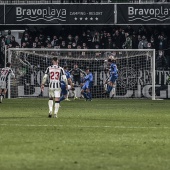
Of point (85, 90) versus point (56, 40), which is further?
point (56, 40)

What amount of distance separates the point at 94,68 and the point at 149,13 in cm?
540

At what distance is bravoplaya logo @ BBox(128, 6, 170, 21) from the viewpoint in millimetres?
51094

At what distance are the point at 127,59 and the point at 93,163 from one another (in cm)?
3458

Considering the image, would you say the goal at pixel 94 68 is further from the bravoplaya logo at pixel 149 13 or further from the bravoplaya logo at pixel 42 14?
the bravoplaya logo at pixel 149 13

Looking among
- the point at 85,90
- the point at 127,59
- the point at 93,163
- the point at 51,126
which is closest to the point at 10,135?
the point at 51,126

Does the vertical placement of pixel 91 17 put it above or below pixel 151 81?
above

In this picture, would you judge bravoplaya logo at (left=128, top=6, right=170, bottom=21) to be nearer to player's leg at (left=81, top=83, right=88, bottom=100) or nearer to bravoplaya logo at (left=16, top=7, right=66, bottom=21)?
bravoplaya logo at (left=16, top=7, right=66, bottom=21)

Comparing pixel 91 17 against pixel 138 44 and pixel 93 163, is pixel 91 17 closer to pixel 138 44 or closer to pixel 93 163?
pixel 138 44

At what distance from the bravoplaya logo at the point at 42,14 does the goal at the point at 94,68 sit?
3.42 metres

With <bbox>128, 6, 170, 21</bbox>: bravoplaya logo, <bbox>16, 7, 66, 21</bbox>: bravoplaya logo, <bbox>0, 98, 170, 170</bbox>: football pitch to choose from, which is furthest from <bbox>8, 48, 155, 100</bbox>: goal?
<bbox>0, 98, 170, 170</bbox>: football pitch

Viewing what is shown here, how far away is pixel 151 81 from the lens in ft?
155

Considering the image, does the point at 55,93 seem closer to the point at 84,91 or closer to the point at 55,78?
the point at 55,78

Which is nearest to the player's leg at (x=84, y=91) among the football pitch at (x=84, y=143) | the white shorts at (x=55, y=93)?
the white shorts at (x=55, y=93)

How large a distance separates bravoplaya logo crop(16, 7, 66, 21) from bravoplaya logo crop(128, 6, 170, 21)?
4429 millimetres
